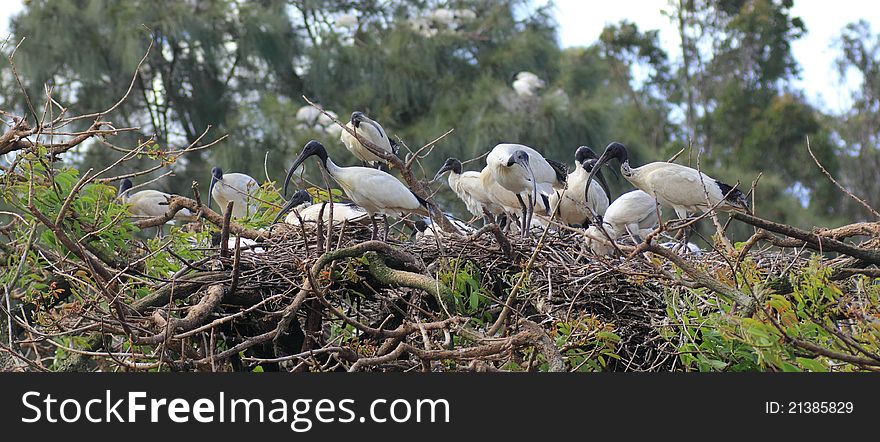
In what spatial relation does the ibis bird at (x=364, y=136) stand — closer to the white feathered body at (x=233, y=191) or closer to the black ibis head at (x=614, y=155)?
the white feathered body at (x=233, y=191)

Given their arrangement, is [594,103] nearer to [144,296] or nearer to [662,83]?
[662,83]

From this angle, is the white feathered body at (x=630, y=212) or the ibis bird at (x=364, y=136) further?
the ibis bird at (x=364, y=136)

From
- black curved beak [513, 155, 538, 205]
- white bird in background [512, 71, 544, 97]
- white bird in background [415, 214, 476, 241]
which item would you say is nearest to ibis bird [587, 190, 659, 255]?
black curved beak [513, 155, 538, 205]

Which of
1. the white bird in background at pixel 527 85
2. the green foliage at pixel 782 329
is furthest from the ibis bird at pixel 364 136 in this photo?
the white bird in background at pixel 527 85

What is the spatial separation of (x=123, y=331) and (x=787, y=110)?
15.2 meters

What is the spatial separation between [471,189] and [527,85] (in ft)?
23.8

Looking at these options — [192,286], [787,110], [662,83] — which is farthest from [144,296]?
[662,83]

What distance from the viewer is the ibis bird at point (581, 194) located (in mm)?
5551

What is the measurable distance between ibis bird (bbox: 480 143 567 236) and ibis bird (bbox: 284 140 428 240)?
487 mm

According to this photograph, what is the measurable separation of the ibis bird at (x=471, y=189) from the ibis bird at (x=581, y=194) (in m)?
0.32

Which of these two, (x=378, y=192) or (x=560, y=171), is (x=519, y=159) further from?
(x=378, y=192)

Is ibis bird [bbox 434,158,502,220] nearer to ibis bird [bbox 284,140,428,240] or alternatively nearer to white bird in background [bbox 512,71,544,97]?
ibis bird [bbox 284,140,428,240]

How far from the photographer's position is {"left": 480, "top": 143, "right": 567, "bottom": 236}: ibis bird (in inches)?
199

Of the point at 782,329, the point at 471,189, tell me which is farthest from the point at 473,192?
the point at 782,329
